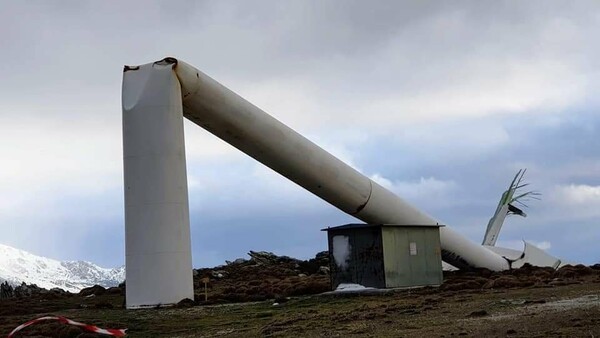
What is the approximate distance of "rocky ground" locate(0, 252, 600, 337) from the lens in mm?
14820

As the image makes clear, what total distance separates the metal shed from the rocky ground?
91cm

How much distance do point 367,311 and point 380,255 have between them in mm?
5851

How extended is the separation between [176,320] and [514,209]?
2187cm

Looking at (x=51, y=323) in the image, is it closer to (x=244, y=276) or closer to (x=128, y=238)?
(x=128, y=238)

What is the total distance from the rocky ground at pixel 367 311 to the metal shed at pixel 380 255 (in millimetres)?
910

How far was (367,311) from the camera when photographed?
18.9 m

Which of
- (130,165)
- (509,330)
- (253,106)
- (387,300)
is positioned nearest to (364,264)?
(387,300)

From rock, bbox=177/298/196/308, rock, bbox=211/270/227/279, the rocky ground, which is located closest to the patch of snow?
the rocky ground

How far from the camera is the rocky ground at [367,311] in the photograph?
14820mm

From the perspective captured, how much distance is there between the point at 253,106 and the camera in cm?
2528

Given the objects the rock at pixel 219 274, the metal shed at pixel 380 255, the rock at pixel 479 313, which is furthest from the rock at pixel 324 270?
the rock at pixel 479 313

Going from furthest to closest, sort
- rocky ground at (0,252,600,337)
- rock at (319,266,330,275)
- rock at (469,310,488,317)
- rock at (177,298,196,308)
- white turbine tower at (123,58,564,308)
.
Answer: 1. rock at (319,266,330,275)
2. white turbine tower at (123,58,564,308)
3. rock at (177,298,196,308)
4. rock at (469,310,488,317)
5. rocky ground at (0,252,600,337)

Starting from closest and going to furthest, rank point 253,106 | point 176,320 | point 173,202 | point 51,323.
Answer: point 51,323 < point 176,320 < point 173,202 < point 253,106

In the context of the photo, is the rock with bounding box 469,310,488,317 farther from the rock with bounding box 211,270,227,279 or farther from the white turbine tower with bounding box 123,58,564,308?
the rock with bounding box 211,270,227,279
